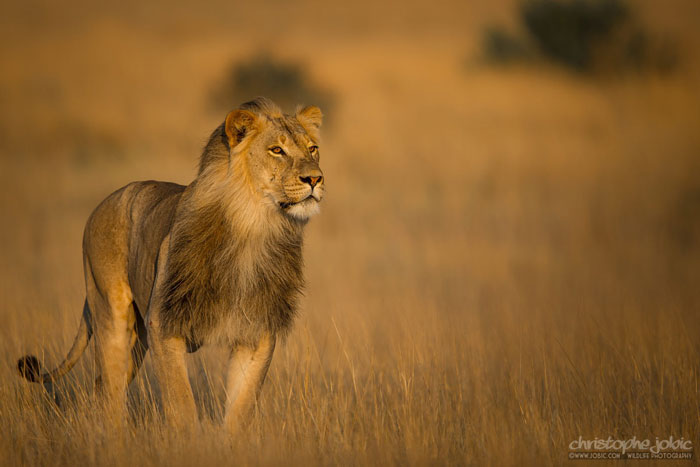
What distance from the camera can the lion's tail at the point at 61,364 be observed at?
16.2 feet

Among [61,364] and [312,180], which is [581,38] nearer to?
[312,180]

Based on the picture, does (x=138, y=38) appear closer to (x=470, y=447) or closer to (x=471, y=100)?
(x=471, y=100)

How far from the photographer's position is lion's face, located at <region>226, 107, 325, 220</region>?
4449 mm

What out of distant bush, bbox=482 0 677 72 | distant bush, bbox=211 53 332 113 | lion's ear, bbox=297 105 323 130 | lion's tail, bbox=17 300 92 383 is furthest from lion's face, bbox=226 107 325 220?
distant bush, bbox=482 0 677 72

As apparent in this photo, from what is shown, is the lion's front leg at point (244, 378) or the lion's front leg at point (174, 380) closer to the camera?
the lion's front leg at point (174, 380)

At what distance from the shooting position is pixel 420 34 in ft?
134

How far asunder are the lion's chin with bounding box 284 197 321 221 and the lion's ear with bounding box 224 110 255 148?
0.47 m

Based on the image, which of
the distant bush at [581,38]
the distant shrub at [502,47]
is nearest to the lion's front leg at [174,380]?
the distant bush at [581,38]

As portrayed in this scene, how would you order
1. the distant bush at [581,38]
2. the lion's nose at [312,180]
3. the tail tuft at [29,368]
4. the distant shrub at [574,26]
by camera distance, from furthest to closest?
the distant shrub at [574,26]
the distant bush at [581,38]
the tail tuft at [29,368]
the lion's nose at [312,180]

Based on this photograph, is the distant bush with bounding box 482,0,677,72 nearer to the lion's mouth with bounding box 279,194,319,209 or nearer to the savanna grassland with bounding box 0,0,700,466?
the savanna grassland with bounding box 0,0,700,466

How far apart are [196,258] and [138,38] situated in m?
29.6

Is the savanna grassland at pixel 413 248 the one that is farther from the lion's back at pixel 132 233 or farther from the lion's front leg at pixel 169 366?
the lion's back at pixel 132 233

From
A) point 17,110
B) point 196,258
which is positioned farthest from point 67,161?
point 196,258

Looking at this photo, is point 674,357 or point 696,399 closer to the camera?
point 696,399
